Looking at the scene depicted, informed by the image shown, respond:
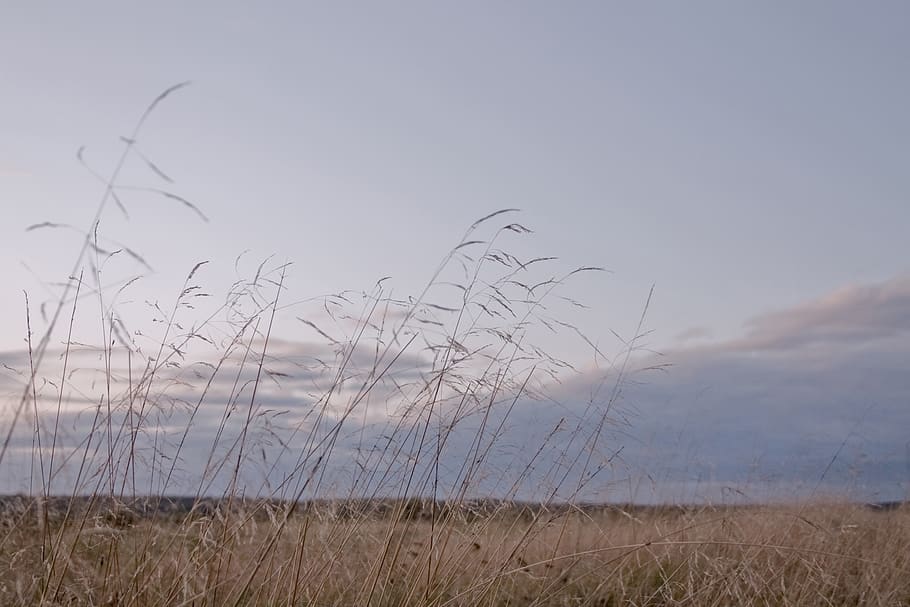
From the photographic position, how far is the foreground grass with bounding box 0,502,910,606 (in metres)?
3.13

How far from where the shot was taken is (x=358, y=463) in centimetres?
378

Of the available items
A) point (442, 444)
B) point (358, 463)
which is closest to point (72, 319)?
point (358, 463)

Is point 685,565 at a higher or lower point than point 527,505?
lower

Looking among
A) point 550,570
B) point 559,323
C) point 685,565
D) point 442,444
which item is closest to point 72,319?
point 442,444

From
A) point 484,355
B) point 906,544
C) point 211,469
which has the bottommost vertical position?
point 906,544

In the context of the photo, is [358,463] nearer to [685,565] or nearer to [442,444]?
[442,444]

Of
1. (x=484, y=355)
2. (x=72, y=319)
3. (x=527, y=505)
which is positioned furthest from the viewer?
(x=527, y=505)

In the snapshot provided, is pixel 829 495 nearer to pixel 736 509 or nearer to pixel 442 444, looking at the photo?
pixel 736 509

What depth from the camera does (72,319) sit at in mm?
3408

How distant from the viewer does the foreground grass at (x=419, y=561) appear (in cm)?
→ 313

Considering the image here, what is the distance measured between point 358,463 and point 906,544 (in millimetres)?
4500

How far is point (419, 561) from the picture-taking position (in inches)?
140

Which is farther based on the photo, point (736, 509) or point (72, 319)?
point (736, 509)

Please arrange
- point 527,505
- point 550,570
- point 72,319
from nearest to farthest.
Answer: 1. point 72,319
2. point 527,505
3. point 550,570
